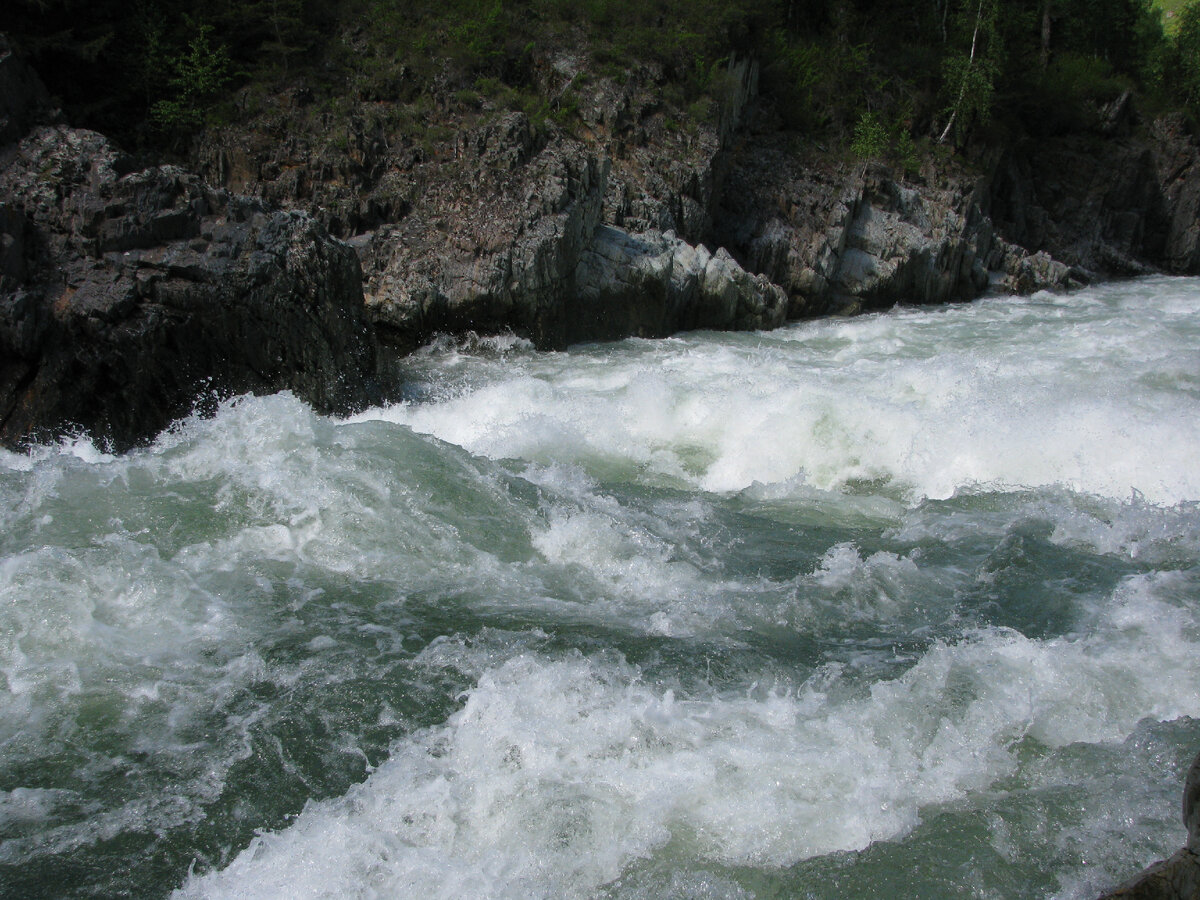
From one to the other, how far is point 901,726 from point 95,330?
6954 mm

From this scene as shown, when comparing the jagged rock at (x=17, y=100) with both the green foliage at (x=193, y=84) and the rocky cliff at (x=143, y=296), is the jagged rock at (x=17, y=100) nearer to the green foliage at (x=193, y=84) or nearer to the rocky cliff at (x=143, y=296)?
the rocky cliff at (x=143, y=296)

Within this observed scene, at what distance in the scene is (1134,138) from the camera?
25000 mm

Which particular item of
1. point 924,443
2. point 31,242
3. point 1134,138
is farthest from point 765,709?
point 1134,138

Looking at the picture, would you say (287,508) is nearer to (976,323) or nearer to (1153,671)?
(1153,671)

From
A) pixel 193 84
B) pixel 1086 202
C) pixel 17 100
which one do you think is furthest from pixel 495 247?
pixel 1086 202

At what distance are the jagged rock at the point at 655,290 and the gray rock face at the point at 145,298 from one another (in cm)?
392

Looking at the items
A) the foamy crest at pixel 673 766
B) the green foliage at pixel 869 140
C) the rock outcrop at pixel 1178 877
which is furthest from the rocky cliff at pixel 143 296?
the green foliage at pixel 869 140

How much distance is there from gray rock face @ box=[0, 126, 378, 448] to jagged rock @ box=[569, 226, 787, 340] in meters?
3.92

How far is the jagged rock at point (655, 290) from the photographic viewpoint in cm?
1234

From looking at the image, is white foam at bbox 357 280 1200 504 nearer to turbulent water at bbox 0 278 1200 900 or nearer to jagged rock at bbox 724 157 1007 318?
turbulent water at bbox 0 278 1200 900

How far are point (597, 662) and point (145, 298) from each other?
581cm

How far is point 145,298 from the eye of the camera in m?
7.77

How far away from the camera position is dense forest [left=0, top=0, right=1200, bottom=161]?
12.9m

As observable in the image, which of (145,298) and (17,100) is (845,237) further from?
(17,100)
